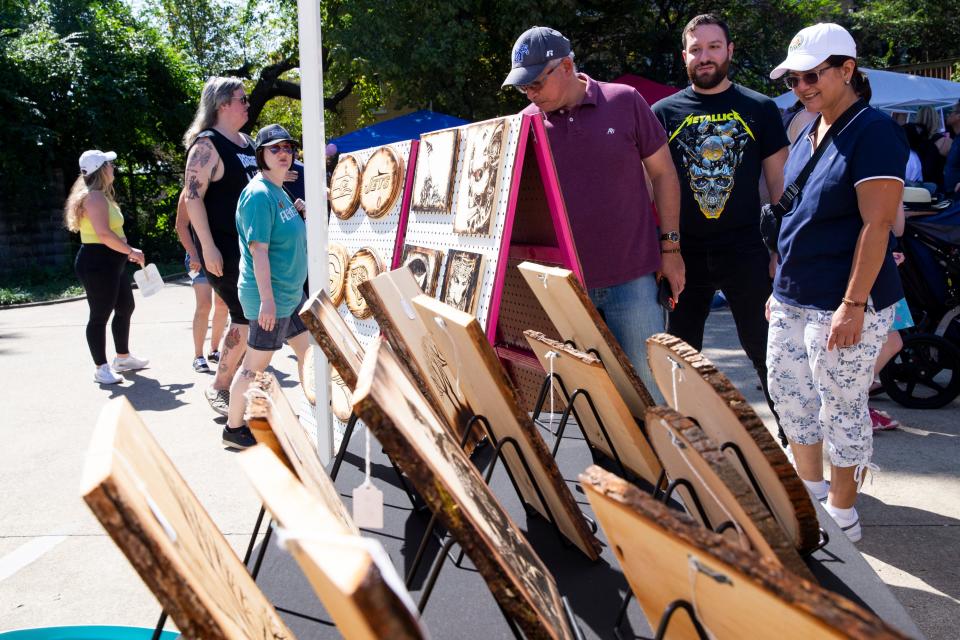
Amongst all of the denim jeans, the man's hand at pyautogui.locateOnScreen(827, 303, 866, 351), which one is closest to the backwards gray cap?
the denim jeans

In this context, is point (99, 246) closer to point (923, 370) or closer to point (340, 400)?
point (340, 400)

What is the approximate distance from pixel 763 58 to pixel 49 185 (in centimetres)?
1511

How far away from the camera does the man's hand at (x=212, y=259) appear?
4375mm

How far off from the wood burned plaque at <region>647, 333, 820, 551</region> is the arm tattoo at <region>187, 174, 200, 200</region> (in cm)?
357

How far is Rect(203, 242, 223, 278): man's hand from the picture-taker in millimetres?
4375

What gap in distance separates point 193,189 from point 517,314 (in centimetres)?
201

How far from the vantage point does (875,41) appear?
1118 inches

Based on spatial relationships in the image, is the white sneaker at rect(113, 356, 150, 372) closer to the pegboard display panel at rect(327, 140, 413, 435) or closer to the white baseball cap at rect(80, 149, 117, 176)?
the white baseball cap at rect(80, 149, 117, 176)

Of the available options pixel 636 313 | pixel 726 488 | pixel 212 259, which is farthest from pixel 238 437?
pixel 726 488

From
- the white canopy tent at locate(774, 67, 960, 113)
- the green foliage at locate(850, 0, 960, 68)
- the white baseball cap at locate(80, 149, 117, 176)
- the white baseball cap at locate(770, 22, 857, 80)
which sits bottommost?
the white baseball cap at locate(80, 149, 117, 176)

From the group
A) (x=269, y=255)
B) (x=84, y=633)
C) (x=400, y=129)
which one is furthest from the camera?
(x=400, y=129)

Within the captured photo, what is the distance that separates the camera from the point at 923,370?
479cm

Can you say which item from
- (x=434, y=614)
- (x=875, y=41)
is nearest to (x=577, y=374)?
(x=434, y=614)

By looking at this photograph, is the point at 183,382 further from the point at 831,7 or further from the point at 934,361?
the point at 831,7
